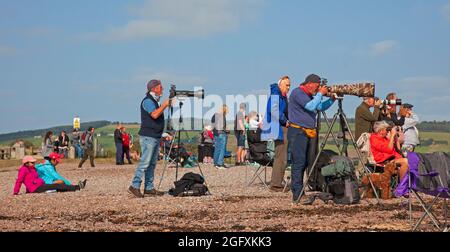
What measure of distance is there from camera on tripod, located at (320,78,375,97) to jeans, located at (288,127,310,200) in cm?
78

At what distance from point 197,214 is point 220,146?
11.9m

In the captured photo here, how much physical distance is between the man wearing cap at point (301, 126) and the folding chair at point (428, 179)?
2.31 metres

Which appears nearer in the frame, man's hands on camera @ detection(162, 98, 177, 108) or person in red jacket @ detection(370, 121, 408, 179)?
man's hands on camera @ detection(162, 98, 177, 108)

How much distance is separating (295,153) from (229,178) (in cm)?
689

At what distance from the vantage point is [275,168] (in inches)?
514

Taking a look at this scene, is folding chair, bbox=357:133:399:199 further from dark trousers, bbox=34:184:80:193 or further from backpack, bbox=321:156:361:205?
dark trousers, bbox=34:184:80:193

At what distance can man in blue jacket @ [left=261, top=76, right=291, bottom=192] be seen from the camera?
41.8 ft

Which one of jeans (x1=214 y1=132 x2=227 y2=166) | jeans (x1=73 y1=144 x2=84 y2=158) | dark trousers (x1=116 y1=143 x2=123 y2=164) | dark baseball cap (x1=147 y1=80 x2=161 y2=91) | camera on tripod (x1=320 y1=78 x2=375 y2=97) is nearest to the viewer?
camera on tripod (x1=320 y1=78 x2=375 y2=97)

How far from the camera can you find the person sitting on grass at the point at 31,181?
14.0 m

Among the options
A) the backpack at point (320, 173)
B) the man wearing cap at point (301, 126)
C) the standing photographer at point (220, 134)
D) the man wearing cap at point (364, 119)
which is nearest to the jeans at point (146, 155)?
the man wearing cap at point (301, 126)

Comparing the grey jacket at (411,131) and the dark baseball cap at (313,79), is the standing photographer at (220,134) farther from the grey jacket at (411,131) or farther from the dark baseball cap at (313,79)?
the dark baseball cap at (313,79)

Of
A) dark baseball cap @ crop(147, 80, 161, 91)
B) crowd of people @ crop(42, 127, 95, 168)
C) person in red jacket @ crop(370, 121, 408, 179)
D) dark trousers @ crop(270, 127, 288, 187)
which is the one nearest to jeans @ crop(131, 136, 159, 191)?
dark baseball cap @ crop(147, 80, 161, 91)

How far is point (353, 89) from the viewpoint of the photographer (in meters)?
10.8
